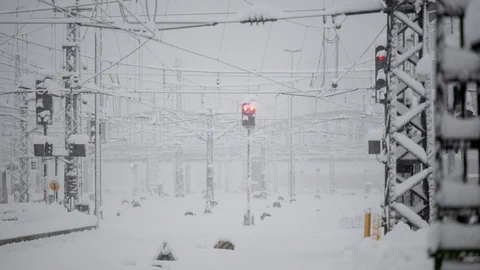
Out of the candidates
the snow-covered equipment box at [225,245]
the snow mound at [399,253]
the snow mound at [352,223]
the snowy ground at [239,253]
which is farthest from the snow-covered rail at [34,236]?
the snow mound at [352,223]

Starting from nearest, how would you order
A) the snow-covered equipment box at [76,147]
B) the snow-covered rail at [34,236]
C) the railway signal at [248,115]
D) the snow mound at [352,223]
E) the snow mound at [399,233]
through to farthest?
the snow mound at [399,233] < the snow-covered rail at [34,236] < the snow-covered equipment box at [76,147] < the railway signal at [248,115] < the snow mound at [352,223]

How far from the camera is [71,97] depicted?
1540cm

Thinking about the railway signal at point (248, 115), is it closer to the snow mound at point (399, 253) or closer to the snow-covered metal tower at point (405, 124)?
the snow-covered metal tower at point (405, 124)

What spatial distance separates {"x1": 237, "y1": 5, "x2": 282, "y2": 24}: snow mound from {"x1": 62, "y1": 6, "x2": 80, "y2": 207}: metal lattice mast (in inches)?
372

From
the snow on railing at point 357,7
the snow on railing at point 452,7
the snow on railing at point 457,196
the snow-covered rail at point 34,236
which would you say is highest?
the snow on railing at point 357,7

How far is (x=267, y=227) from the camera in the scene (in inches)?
683

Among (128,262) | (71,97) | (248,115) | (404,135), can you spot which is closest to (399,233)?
(404,135)

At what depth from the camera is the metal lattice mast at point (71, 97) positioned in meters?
15.2

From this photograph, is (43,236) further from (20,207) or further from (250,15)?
(250,15)

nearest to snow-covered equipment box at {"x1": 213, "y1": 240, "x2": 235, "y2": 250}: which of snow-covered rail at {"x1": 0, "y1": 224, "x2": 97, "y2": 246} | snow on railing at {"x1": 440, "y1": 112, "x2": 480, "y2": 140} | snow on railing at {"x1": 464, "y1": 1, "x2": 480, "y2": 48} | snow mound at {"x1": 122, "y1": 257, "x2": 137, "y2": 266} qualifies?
snow mound at {"x1": 122, "y1": 257, "x2": 137, "y2": 266}

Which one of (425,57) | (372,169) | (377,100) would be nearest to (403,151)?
(425,57)

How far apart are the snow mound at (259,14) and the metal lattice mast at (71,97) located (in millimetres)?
9461

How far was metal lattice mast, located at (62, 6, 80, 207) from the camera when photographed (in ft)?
50.0

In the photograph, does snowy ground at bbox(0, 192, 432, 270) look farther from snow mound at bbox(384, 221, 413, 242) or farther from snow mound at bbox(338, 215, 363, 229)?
snow mound at bbox(338, 215, 363, 229)
